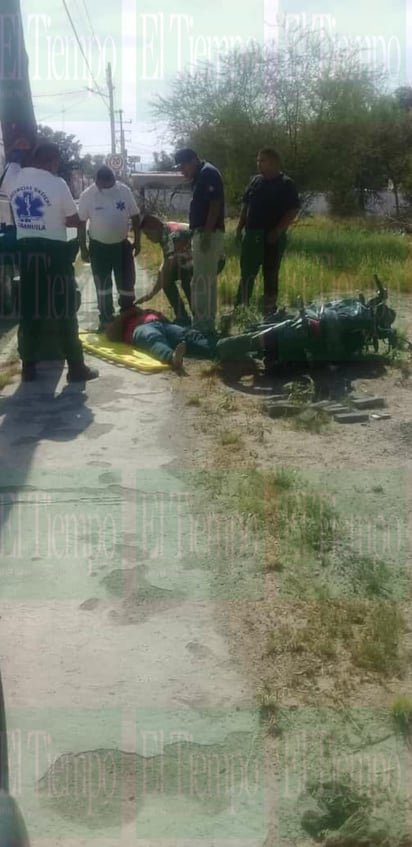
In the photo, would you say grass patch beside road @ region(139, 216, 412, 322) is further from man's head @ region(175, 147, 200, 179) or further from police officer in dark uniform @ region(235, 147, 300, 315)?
man's head @ region(175, 147, 200, 179)

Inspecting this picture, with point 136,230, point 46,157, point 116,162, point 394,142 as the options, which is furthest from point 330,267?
point 116,162

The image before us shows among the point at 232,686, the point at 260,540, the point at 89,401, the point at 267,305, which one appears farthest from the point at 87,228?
the point at 232,686

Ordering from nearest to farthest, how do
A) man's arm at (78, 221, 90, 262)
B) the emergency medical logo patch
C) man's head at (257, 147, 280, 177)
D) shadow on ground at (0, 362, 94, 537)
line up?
1. shadow on ground at (0, 362, 94, 537)
2. the emergency medical logo patch
3. man's arm at (78, 221, 90, 262)
4. man's head at (257, 147, 280, 177)

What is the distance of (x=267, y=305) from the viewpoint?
873 centimetres

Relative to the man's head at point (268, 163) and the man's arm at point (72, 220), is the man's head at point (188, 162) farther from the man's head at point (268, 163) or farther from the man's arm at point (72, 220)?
the man's arm at point (72, 220)

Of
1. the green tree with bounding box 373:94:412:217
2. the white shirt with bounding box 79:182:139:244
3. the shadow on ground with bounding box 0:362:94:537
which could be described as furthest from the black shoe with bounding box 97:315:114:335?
the green tree with bounding box 373:94:412:217

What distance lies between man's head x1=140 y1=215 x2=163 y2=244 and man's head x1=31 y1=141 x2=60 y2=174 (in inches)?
85.5

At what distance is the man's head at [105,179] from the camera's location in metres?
8.55

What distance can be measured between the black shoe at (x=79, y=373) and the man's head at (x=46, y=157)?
4.46ft

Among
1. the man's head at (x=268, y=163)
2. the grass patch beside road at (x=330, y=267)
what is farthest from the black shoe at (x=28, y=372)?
the man's head at (x=268, y=163)

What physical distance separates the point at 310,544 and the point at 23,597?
3.93 feet

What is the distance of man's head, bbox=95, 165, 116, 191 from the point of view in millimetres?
8555

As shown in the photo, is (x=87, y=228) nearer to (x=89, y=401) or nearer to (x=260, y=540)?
(x=89, y=401)

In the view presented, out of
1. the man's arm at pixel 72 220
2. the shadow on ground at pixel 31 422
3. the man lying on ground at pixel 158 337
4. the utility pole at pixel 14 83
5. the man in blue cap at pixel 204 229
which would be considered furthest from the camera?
the utility pole at pixel 14 83
